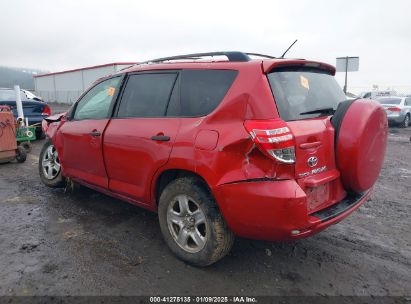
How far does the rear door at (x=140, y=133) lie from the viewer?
3049 millimetres

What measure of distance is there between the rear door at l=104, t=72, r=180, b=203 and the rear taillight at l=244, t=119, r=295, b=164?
31.4 inches

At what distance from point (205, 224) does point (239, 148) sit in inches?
29.3

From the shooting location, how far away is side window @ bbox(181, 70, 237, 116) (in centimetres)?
277

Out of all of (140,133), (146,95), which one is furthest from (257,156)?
(146,95)

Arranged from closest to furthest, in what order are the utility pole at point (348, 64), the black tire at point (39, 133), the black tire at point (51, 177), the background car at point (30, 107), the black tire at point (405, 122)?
1. the black tire at point (51, 177)
2. the background car at point (30, 107)
3. the black tire at point (39, 133)
4. the black tire at point (405, 122)
5. the utility pole at point (348, 64)

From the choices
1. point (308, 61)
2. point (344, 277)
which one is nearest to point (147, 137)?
point (308, 61)

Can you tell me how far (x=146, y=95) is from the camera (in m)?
3.41

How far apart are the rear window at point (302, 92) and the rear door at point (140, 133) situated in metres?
0.90

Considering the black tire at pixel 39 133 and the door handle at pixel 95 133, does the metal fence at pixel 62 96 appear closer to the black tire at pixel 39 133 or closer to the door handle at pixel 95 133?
the black tire at pixel 39 133

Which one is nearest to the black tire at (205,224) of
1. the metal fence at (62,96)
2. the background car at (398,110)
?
the background car at (398,110)

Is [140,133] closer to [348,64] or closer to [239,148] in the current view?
[239,148]

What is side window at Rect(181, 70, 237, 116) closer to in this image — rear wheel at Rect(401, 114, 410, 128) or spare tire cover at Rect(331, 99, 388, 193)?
spare tire cover at Rect(331, 99, 388, 193)

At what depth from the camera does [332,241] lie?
136 inches

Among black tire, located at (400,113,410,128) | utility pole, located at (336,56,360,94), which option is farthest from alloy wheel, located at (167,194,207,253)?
utility pole, located at (336,56,360,94)
